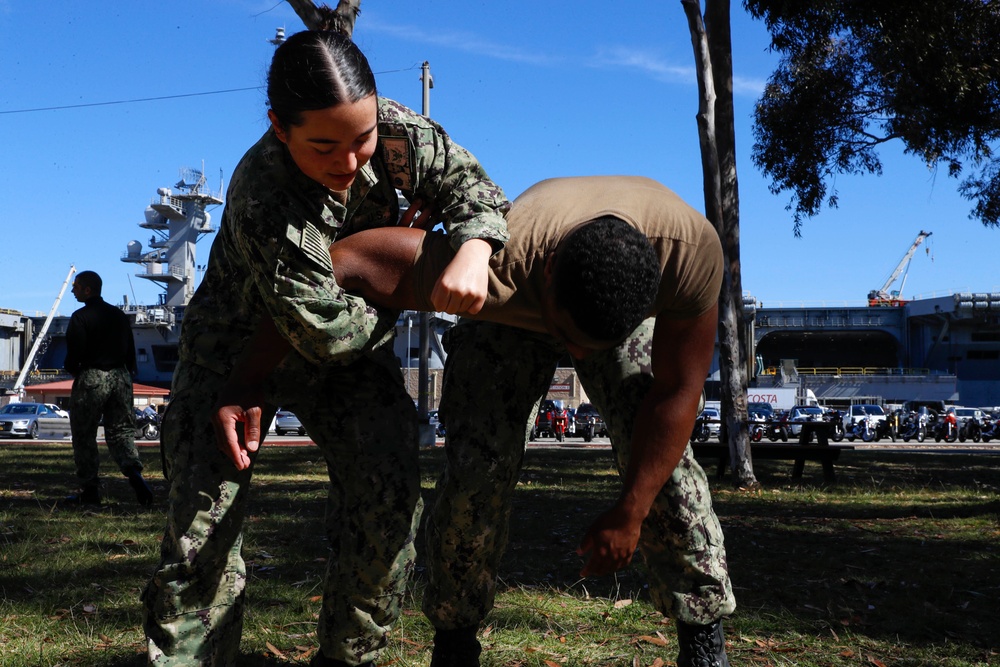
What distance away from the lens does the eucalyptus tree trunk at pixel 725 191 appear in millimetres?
10750

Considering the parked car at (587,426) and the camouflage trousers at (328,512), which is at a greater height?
the camouflage trousers at (328,512)

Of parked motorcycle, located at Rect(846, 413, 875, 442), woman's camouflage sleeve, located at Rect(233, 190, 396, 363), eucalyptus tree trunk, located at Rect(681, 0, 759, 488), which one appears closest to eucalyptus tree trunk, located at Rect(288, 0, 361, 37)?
eucalyptus tree trunk, located at Rect(681, 0, 759, 488)

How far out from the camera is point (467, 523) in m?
3.04

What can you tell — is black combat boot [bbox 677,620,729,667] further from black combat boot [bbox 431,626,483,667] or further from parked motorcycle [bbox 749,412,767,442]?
parked motorcycle [bbox 749,412,767,442]

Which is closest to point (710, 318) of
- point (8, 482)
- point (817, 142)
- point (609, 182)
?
point (609, 182)

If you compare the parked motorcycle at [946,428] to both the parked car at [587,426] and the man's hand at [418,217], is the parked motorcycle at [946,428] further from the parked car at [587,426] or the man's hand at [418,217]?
the man's hand at [418,217]

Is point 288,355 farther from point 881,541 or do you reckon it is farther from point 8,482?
point 8,482

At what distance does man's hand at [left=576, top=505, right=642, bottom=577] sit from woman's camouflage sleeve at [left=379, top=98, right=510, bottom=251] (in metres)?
0.87

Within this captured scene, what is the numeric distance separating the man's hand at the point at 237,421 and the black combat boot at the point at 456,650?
37.9 inches

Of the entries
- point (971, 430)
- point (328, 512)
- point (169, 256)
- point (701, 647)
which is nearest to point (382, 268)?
point (328, 512)

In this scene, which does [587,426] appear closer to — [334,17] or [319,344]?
[334,17]

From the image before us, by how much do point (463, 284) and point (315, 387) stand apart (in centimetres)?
76

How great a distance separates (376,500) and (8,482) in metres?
8.62

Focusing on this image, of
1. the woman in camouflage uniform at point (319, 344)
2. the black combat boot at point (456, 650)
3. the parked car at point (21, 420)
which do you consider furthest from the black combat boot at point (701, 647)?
the parked car at point (21, 420)
